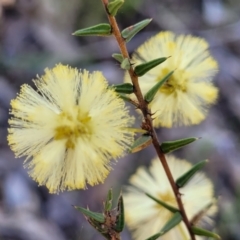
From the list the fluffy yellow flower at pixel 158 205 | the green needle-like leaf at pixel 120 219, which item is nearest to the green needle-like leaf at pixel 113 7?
the green needle-like leaf at pixel 120 219

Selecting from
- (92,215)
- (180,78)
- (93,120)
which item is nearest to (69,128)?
(93,120)

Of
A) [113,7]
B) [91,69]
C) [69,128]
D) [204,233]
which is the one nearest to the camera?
[113,7]

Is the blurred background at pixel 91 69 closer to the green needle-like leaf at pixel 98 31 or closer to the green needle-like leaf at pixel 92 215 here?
the green needle-like leaf at pixel 92 215

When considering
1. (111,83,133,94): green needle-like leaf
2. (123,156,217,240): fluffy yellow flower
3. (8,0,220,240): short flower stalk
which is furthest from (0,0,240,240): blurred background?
(111,83,133,94): green needle-like leaf

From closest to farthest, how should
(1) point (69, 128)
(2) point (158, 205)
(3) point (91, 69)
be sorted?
1. (1) point (69, 128)
2. (2) point (158, 205)
3. (3) point (91, 69)

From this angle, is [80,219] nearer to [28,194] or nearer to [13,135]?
[28,194]

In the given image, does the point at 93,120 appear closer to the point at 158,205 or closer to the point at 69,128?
the point at 69,128
